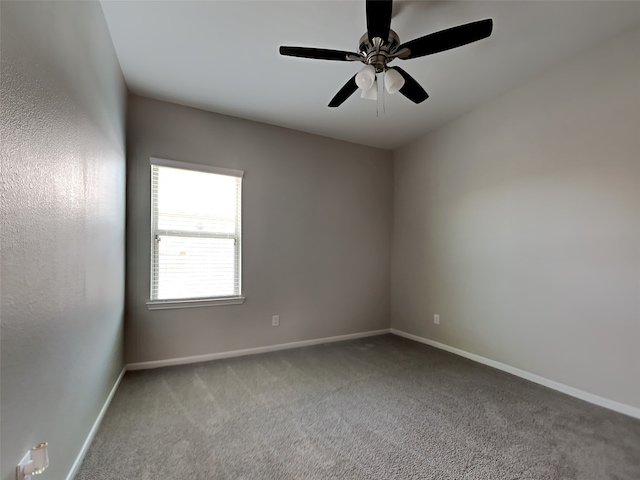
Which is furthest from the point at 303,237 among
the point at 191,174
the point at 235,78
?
the point at 235,78

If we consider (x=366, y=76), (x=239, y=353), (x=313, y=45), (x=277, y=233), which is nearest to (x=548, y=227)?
(x=366, y=76)

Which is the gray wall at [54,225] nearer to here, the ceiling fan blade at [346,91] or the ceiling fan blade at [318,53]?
the ceiling fan blade at [318,53]

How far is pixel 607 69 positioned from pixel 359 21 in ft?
6.59

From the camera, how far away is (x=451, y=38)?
169 cm

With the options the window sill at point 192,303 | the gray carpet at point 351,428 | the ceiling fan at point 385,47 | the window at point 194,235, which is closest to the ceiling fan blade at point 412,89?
the ceiling fan at point 385,47

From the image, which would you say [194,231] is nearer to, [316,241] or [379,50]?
[316,241]

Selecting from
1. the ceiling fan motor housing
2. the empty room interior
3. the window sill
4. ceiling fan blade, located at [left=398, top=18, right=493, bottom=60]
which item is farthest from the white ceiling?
the window sill

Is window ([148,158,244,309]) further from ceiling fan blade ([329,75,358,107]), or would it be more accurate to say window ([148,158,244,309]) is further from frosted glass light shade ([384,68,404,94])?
frosted glass light shade ([384,68,404,94])

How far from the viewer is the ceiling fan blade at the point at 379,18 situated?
58.7 inches

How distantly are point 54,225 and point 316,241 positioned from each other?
2.84 metres

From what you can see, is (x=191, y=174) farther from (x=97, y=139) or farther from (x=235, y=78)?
(x=97, y=139)

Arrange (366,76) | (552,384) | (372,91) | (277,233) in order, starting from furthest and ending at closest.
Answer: (277,233) → (552,384) → (372,91) → (366,76)

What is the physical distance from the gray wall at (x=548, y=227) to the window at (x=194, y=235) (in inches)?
96.2

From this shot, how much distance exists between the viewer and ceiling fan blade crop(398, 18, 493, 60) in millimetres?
1582
